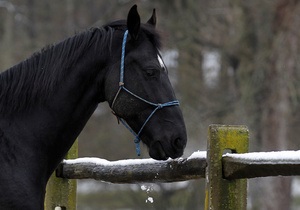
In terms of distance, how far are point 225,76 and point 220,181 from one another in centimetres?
1148

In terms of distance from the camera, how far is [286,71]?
1332 cm

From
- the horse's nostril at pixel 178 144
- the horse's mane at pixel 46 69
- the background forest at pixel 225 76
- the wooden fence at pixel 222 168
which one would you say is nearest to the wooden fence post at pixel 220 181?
the wooden fence at pixel 222 168

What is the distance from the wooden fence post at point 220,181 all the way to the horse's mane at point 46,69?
2.40 feet

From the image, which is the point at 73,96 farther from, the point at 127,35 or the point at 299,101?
the point at 299,101

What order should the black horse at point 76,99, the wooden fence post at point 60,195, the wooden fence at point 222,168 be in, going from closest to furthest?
1. the wooden fence at point 222,168
2. the black horse at point 76,99
3. the wooden fence post at point 60,195

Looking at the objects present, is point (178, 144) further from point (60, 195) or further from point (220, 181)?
point (60, 195)

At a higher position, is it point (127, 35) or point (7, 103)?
point (127, 35)

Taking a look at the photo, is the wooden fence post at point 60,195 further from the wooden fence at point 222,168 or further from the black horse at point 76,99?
the black horse at point 76,99

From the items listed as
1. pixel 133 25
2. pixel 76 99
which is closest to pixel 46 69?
pixel 76 99

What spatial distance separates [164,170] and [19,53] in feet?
40.4

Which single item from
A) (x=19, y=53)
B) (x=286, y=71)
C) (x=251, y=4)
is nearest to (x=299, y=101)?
(x=286, y=71)

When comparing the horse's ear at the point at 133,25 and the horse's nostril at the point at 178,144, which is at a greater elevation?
the horse's ear at the point at 133,25

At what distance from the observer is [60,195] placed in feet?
17.1

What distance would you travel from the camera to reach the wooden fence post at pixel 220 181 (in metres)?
3.85
